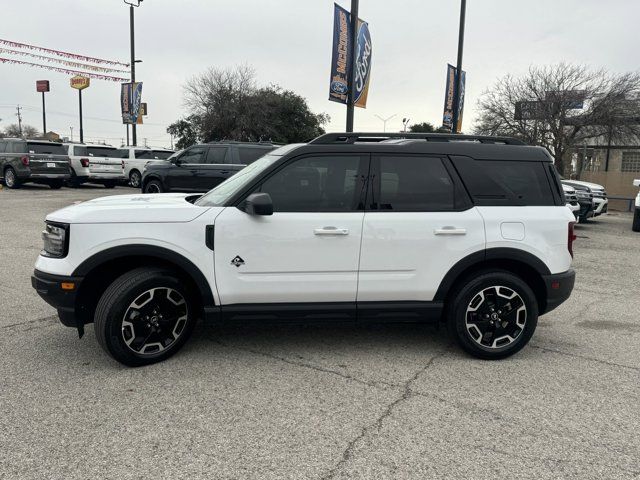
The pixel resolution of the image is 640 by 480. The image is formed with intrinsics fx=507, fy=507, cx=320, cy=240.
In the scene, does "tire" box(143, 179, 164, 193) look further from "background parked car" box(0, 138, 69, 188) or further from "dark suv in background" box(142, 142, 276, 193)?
"background parked car" box(0, 138, 69, 188)

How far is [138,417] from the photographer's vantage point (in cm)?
315

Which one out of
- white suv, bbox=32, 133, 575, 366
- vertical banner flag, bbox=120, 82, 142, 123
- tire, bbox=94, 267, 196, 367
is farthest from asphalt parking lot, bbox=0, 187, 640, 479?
vertical banner flag, bbox=120, 82, 142, 123

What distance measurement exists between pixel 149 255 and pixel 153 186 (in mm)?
11934

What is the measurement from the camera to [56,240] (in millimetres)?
3818

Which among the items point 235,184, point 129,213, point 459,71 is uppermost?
point 459,71

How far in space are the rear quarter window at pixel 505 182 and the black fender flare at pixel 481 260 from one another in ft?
1.31

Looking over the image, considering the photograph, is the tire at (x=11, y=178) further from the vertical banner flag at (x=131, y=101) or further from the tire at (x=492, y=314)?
the tire at (x=492, y=314)

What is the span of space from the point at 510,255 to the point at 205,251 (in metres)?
2.43

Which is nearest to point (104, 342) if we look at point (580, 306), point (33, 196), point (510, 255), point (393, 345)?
point (393, 345)

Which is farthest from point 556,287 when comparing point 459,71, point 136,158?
point 136,158

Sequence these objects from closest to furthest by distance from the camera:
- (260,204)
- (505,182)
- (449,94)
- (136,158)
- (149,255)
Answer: (260,204)
(149,255)
(505,182)
(449,94)
(136,158)

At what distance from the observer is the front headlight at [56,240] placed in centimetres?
376

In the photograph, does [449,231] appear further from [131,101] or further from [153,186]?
[131,101]

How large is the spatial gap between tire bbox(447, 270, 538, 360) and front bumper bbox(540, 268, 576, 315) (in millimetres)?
166
